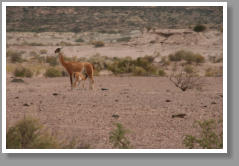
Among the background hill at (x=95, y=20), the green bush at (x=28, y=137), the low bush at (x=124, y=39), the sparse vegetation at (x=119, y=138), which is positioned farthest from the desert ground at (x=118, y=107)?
the low bush at (x=124, y=39)

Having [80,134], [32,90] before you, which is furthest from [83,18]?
[80,134]

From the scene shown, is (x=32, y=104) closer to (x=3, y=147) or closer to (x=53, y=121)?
(x=53, y=121)

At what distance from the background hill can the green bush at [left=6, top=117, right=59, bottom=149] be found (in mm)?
18250

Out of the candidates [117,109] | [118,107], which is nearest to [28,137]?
[117,109]

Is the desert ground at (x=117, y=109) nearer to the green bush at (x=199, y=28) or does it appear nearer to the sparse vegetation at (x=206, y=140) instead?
the sparse vegetation at (x=206, y=140)

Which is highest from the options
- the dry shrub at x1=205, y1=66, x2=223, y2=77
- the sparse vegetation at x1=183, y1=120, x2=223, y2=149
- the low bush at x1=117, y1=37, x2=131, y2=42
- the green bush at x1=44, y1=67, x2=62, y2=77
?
the low bush at x1=117, y1=37, x2=131, y2=42

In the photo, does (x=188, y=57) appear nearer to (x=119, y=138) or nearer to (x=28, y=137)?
(x=119, y=138)

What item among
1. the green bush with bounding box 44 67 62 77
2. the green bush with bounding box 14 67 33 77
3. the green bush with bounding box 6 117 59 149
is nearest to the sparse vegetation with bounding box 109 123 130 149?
the green bush with bounding box 6 117 59 149

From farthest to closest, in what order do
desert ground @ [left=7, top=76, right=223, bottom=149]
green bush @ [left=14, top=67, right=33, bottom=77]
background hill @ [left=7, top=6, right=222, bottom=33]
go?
background hill @ [left=7, top=6, right=222, bottom=33] → green bush @ [left=14, top=67, right=33, bottom=77] → desert ground @ [left=7, top=76, right=223, bottom=149]

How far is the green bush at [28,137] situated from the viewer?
10175mm

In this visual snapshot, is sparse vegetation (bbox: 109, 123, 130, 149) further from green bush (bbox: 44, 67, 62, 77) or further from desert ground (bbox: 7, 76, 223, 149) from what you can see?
green bush (bbox: 44, 67, 62, 77)

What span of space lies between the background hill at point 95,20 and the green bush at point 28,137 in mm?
18250

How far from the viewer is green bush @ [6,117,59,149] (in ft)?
33.4

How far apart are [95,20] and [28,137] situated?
1011 inches
